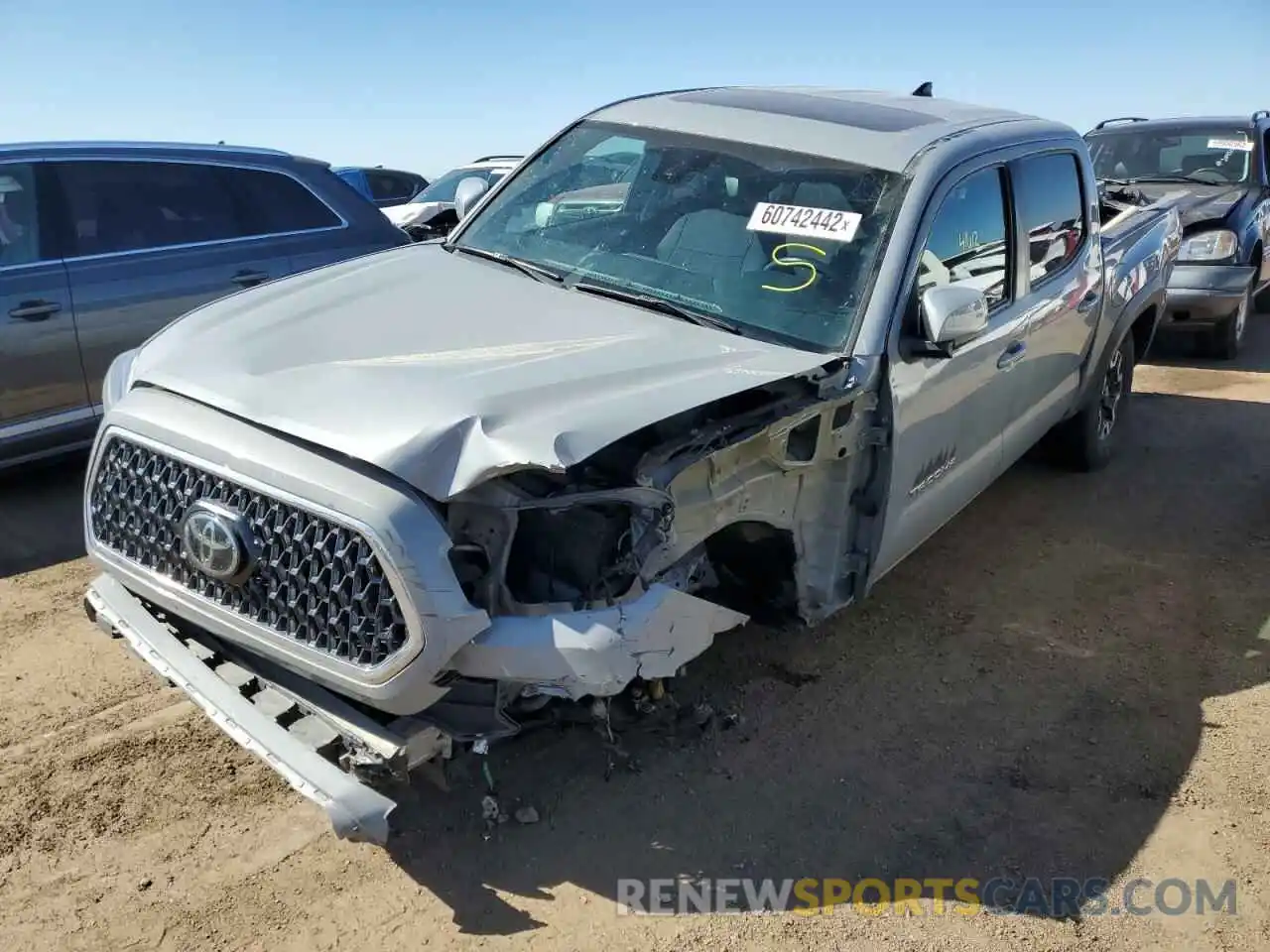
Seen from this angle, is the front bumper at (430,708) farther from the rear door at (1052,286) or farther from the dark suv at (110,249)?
the dark suv at (110,249)

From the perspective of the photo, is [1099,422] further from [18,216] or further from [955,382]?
[18,216]

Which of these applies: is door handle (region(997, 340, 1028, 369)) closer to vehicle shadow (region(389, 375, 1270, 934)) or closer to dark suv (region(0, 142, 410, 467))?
vehicle shadow (region(389, 375, 1270, 934))

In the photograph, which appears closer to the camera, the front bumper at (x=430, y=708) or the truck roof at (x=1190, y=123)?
the front bumper at (x=430, y=708)

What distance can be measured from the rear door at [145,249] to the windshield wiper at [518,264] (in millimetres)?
2066

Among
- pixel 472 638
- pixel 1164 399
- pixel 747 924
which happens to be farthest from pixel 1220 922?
pixel 1164 399

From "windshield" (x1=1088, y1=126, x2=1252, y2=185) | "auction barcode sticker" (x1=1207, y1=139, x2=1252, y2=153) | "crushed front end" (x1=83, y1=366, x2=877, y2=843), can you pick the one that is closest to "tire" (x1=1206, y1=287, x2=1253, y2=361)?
"windshield" (x1=1088, y1=126, x2=1252, y2=185)

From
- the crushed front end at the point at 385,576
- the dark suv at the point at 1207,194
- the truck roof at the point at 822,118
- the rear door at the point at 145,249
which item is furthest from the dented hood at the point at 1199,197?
the crushed front end at the point at 385,576

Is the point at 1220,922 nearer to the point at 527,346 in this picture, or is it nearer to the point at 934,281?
the point at 934,281

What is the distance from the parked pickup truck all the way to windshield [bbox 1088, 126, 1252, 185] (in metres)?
6.02

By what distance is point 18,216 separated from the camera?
516cm

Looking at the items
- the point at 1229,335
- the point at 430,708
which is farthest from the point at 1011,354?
the point at 1229,335

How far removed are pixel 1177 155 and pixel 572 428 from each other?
30.4ft

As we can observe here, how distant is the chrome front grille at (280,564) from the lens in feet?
7.83

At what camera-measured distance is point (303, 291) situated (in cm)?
359
